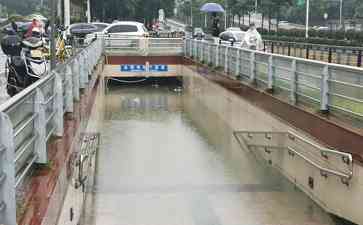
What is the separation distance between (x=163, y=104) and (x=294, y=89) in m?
13.6

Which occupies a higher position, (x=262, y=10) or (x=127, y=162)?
(x=262, y=10)

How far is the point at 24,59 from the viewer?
43.5 feet

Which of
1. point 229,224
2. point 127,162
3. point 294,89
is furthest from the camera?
point 127,162

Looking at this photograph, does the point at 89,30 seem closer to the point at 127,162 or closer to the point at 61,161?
the point at 127,162

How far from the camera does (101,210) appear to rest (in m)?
9.71

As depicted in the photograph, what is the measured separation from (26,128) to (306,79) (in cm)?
594

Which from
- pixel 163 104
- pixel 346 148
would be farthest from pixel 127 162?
pixel 163 104

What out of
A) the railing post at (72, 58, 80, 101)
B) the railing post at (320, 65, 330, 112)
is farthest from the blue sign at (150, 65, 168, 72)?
the railing post at (320, 65, 330, 112)

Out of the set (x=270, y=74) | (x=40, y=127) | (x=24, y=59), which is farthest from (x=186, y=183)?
(x=40, y=127)

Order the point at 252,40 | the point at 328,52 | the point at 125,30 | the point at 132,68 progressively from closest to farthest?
1. the point at 252,40
2. the point at 328,52
3. the point at 132,68
4. the point at 125,30

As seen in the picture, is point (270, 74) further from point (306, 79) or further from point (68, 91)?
point (68, 91)

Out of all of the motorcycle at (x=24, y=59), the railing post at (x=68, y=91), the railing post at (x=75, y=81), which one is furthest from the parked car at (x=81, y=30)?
the railing post at (x=68, y=91)

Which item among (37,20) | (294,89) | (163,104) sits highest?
(37,20)

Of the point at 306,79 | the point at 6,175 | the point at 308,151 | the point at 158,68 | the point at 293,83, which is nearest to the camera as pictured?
the point at 6,175
